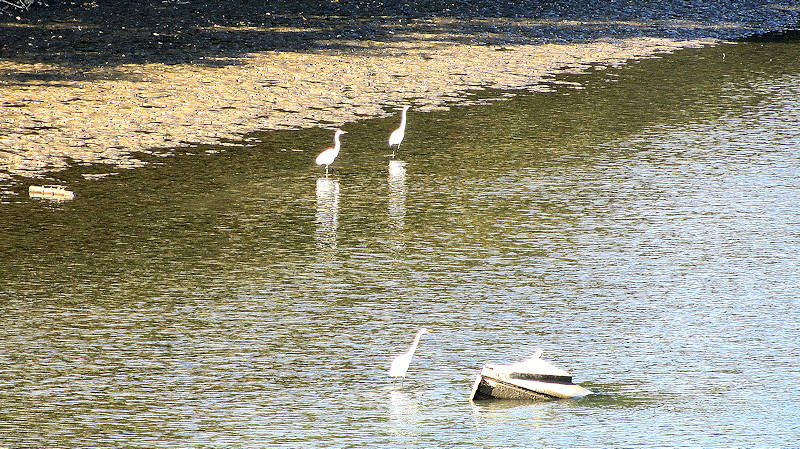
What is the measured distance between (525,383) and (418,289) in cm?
206

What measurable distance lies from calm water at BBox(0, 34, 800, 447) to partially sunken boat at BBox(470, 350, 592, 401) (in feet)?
0.28

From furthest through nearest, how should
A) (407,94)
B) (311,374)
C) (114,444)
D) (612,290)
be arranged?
(407,94)
(612,290)
(311,374)
(114,444)

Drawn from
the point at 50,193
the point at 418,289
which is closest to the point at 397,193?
the point at 418,289

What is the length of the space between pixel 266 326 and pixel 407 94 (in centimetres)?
769

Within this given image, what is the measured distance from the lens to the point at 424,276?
30.1ft

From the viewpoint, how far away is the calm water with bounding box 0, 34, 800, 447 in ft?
22.2

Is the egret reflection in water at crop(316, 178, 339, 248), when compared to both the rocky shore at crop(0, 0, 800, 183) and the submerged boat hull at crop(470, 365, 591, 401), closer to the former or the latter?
the rocky shore at crop(0, 0, 800, 183)

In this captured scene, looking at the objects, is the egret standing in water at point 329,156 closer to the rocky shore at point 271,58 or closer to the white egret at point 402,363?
the rocky shore at point 271,58

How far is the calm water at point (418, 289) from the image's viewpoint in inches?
266

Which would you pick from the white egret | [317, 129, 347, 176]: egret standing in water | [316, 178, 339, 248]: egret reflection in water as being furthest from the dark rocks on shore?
the white egret

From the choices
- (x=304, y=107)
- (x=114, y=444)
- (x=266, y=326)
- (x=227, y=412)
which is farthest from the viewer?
(x=304, y=107)

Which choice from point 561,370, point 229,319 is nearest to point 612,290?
point 561,370

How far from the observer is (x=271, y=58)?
16859 millimetres

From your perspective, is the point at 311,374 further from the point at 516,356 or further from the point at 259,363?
the point at 516,356
